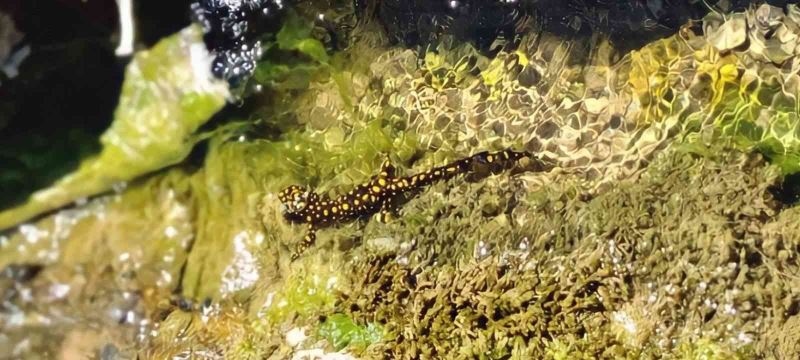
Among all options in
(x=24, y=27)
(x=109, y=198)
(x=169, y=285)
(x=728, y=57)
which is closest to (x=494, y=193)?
(x=728, y=57)

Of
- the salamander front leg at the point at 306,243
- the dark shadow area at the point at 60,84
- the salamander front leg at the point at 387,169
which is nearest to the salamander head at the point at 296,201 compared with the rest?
the salamander front leg at the point at 306,243

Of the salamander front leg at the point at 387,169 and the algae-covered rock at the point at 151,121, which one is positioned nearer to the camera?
the salamander front leg at the point at 387,169

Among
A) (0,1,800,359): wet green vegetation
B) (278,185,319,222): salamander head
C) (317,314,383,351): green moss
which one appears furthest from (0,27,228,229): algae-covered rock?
(317,314,383,351): green moss

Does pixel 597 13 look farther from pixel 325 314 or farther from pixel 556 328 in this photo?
pixel 325 314

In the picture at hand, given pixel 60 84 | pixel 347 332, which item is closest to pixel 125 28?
pixel 60 84

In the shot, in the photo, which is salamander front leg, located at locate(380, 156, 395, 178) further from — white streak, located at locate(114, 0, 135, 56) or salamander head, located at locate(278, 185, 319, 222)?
white streak, located at locate(114, 0, 135, 56)

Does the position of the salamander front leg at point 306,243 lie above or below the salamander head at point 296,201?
below

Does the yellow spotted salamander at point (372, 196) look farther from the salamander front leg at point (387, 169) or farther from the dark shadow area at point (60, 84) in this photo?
the dark shadow area at point (60, 84)

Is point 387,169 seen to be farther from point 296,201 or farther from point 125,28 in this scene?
point 125,28
